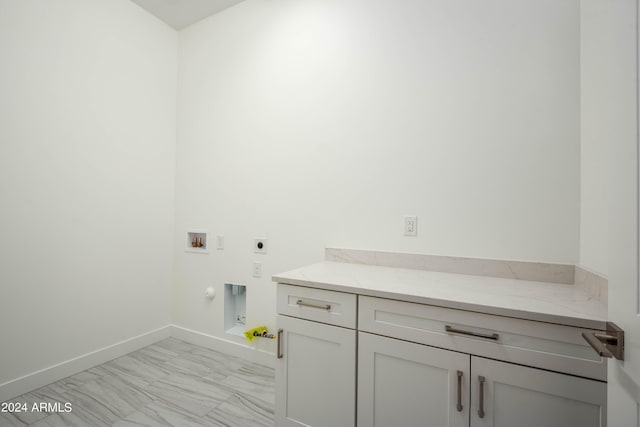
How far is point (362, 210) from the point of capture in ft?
5.91

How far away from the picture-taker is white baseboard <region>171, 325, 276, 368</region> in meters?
2.10

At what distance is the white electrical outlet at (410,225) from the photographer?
5.43 ft

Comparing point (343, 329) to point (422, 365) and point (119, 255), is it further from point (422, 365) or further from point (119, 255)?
point (119, 255)

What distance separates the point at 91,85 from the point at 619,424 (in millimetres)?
3041

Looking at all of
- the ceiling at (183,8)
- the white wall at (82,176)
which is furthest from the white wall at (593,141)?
the white wall at (82,176)

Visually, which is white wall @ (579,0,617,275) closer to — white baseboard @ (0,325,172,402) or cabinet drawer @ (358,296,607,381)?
cabinet drawer @ (358,296,607,381)

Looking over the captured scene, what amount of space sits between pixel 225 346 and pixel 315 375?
128 cm

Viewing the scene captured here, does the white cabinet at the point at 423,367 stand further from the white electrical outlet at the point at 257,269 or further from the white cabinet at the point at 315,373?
the white electrical outlet at the point at 257,269

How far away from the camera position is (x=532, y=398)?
92 centimetres

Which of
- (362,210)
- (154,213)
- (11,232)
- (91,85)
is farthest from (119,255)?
(362,210)

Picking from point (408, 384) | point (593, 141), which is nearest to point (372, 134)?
point (593, 141)

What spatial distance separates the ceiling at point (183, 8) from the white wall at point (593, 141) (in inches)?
90.0

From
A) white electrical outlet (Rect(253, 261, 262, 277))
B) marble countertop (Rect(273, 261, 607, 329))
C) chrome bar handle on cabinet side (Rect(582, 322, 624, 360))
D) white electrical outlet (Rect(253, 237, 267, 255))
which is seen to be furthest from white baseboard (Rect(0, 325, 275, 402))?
chrome bar handle on cabinet side (Rect(582, 322, 624, 360))

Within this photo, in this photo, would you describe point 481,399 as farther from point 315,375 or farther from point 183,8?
point 183,8
